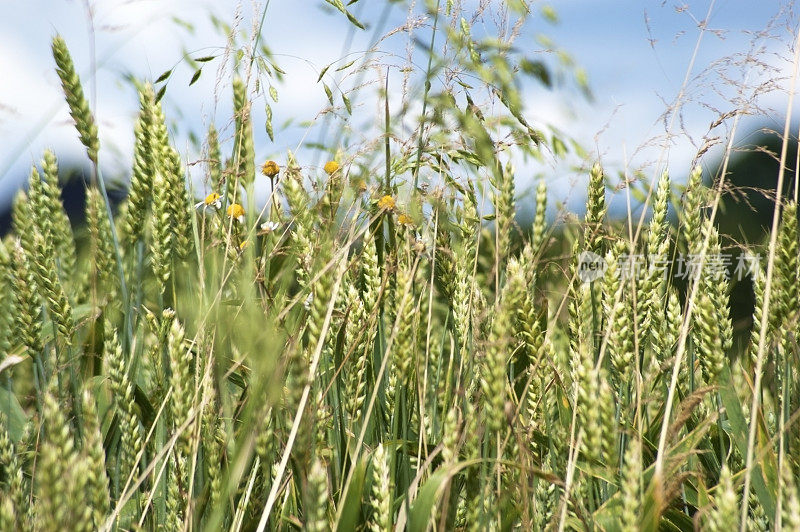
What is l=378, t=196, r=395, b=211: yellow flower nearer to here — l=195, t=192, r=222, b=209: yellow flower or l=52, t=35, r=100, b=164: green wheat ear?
l=195, t=192, r=222, b=209: yellow flower

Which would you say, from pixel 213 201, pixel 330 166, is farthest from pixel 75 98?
pixel 330 166

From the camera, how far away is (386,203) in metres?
1.19

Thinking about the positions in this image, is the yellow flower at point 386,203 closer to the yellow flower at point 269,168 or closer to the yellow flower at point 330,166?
the yellow flower at point 330,166

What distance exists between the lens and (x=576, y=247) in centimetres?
139

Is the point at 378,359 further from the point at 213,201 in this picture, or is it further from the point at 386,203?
the point at 213,201

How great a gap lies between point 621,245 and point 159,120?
80cm

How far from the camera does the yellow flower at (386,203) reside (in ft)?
A: 3.66

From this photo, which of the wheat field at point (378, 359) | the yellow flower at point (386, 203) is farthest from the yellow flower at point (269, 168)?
the yellow flower at point (386, 203)

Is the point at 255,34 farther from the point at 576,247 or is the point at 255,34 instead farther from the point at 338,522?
the point at 338,522

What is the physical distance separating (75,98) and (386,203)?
0.50 meters

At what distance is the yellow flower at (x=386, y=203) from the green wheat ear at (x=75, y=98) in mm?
454

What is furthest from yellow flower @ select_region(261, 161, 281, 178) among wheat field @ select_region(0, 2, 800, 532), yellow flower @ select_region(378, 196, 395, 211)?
yellow flower @ select_region(378, 196, 395, 211)

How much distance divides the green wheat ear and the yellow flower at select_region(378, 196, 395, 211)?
17.9 inches

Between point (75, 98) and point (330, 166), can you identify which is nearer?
point (75, 98)
